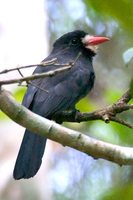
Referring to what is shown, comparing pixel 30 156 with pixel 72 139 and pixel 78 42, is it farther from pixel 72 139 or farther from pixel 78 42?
pixel 78 42

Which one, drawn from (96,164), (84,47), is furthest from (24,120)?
(96,164)

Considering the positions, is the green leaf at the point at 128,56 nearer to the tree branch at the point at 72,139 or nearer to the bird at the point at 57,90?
the tree branch at the point at 72,139

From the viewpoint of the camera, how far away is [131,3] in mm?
1301

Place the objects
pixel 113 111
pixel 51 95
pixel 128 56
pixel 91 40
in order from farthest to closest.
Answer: pixel 91 40, pixel 51 95, pixel 113 111, pixel 128 56

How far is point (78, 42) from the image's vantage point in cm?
335

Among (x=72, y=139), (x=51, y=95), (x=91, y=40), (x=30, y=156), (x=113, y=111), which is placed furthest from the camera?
(x=91, y=40)

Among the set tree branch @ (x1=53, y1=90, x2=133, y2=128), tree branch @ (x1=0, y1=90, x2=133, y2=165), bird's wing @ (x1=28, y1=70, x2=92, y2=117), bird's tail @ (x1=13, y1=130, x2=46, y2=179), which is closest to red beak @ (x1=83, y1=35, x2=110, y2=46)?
bird's wing @ (x1=28, y1=70, x2=92, y2=117)

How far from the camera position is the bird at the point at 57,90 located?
238cm

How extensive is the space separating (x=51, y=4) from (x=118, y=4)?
4362mm

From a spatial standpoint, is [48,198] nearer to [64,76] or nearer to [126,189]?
[64,76]

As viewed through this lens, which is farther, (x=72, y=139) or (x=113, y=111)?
(x=113, y=111)

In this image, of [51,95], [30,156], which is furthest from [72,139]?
[51,95]

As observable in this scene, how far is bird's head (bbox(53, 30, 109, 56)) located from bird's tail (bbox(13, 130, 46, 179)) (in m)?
0.94

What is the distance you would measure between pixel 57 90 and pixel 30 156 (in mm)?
432
